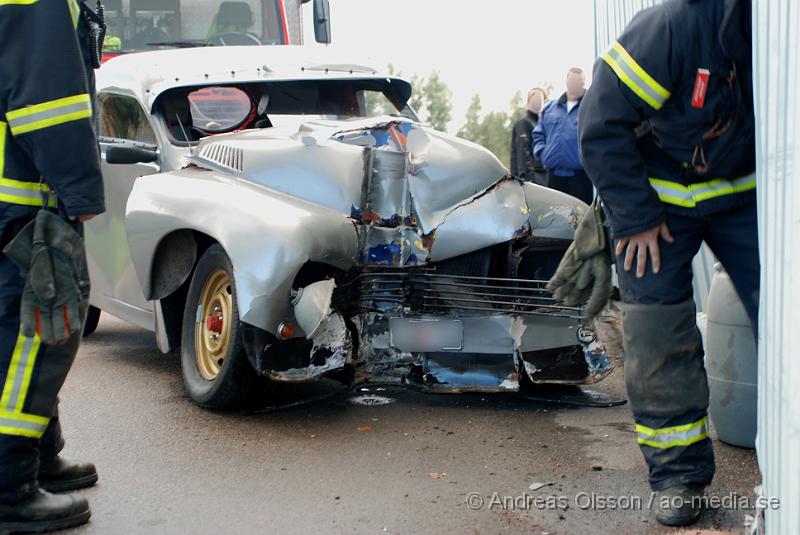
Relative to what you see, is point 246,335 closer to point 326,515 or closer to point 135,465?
point 135,465

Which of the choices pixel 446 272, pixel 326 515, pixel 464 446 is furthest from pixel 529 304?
pixel 326 515

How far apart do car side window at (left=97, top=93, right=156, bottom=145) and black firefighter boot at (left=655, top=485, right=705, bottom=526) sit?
3530 mm

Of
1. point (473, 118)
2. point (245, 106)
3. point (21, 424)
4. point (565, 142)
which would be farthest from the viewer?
point (473, 118)

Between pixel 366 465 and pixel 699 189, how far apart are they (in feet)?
5.48

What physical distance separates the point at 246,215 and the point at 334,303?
0.58 m

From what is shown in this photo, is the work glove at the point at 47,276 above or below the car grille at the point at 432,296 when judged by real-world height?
above

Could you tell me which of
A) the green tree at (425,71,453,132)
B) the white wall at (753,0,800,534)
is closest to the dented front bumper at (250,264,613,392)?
the white wall at (753,0,800,534)

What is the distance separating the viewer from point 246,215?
4.37 metres

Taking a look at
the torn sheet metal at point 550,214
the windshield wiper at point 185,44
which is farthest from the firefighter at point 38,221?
the windshield wiper at point 185,44

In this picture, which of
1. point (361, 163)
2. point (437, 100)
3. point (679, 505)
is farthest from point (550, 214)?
point (437, 100)

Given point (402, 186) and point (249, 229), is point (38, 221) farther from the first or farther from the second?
point (402, 186)

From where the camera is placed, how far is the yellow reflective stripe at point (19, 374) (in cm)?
317

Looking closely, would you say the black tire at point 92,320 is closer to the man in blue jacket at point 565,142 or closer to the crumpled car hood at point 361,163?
the crumpled car hood at point 361,163

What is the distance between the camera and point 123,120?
606 centimetres
